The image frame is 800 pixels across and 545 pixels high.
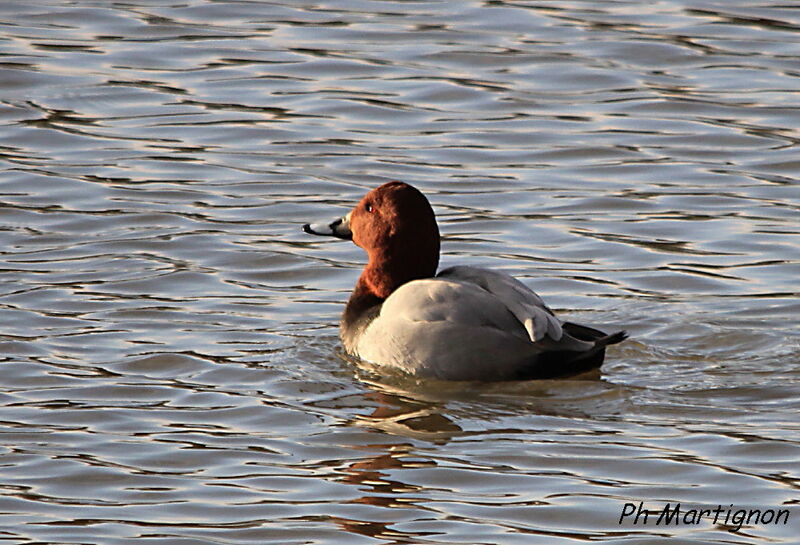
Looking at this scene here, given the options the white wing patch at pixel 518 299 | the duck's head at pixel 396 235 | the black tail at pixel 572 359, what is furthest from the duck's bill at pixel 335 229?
the black tail at pixel 572 359

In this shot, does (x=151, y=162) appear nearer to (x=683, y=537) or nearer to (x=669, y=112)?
(x=669, y=112)

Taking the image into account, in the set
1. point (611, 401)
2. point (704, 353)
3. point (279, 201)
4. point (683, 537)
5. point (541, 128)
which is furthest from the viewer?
point (541, 128)

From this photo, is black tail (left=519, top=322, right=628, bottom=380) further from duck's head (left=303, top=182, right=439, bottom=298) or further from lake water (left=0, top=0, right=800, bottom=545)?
duck's head (left=303, top=182, right=439, bottom=298)

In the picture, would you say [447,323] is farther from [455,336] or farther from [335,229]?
[335,229]

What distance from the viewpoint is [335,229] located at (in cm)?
897

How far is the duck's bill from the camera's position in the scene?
8.91 meters

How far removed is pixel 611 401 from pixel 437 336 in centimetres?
83

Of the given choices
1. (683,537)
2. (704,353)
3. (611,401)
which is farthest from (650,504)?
(704,353)

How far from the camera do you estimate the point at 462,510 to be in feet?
20.8
